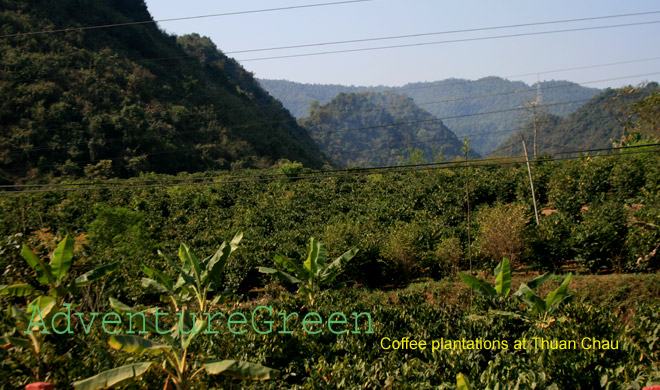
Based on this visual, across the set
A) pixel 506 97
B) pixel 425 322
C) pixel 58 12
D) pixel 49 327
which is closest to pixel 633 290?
pixel 425 322

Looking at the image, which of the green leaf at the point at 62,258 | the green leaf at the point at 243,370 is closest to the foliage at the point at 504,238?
the green leaf at the point at 243,370

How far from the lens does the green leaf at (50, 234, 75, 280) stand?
287 inches

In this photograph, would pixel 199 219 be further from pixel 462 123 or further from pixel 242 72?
pixel 462 123

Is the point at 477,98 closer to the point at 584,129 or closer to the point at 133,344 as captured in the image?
the point at 584,129

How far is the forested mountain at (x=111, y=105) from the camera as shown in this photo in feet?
107

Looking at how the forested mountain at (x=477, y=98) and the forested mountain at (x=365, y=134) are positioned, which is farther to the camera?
the forested mountain at (x=477, y=98)

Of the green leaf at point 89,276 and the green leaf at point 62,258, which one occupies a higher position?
the green leaf at point 62,258

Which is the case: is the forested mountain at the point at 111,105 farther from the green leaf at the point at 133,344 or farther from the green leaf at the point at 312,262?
the green leaf at the point at 133,344


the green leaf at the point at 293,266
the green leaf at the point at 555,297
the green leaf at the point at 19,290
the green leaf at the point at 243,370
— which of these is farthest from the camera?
the green leaf at the point at 293,266

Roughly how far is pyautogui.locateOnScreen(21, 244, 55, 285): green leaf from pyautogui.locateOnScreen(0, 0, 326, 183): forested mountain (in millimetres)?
26670

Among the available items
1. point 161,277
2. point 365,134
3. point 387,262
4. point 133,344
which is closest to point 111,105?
point 387,262

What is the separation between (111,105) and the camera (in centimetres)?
3797

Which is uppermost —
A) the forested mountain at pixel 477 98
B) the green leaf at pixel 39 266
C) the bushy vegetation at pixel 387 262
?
the forested mountain at pixel 477 98

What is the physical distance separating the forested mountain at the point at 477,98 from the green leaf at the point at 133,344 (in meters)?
125
